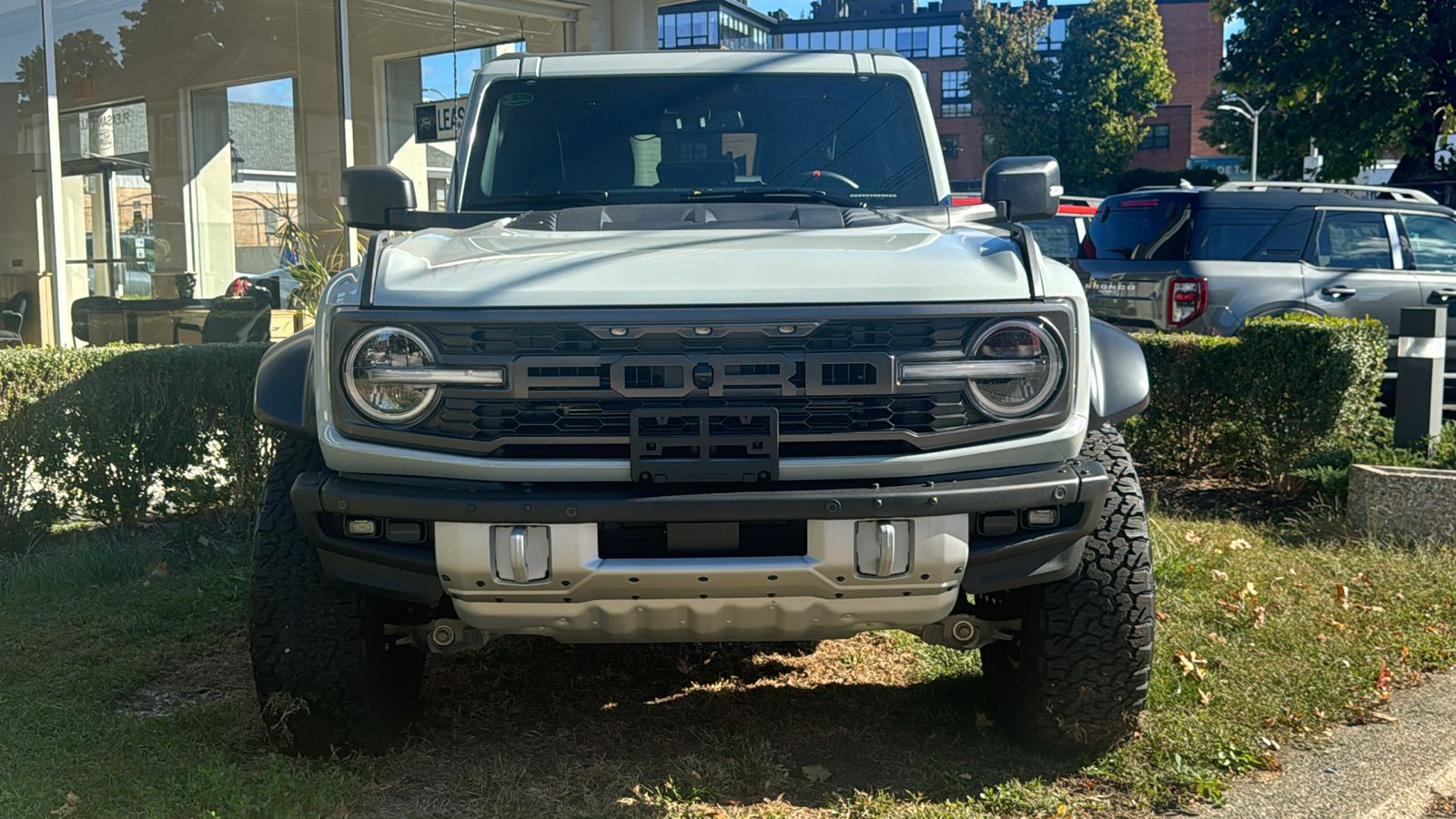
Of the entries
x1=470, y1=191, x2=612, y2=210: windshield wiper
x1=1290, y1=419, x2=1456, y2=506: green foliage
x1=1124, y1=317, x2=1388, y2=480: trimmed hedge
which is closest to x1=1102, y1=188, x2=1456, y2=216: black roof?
x1=1124, y1=317, x2=1388, y2=480: trimmed hedge

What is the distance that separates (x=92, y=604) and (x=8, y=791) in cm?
189

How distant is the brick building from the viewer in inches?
2726

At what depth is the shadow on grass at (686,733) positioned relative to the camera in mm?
3182

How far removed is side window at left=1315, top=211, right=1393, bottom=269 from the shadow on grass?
6544 mm

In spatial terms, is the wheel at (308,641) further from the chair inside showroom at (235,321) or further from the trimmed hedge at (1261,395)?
the chair inside showroom at (235,321)

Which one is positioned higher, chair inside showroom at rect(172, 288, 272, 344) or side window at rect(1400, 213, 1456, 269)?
side window at rect(1400, 213, 1456, 269)

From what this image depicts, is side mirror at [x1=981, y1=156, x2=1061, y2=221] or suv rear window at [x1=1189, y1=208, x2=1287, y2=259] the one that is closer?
side mirror at [x1=981, y1=156, x2=1061, y2=221]

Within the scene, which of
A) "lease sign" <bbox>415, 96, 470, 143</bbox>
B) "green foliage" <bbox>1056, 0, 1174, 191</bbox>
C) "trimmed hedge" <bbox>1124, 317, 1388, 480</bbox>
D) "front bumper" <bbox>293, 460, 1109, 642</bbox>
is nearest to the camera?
"front bumper" <bbox>293, 460, 1109, 642</bbox>

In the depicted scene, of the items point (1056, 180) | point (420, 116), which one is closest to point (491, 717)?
point (1056, 180)

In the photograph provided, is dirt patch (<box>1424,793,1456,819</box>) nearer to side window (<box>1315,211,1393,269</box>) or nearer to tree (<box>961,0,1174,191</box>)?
A: side window (<box>1315,211,1393,269</box>)

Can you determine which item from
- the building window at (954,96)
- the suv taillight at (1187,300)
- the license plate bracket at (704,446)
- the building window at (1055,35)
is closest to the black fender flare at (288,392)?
the license plate bracket at (704,446)

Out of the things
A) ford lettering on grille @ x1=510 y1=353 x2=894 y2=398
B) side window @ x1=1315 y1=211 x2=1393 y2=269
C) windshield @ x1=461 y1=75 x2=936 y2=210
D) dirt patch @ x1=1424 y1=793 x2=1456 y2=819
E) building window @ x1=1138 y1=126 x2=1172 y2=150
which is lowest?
dirt patch @ x1=1424 y1=793 x2=1456 y2=819

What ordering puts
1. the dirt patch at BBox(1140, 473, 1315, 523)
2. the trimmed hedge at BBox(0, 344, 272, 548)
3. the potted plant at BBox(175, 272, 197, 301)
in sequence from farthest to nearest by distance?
the potted plant at BBox(175, 272, 197, 301)
the dirt patch at BBox(1140, 473, 1315, 523)
the trimmed hedge at BBox(0, 344, 272, 548)

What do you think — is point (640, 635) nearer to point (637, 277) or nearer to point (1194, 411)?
point (637, 277)
